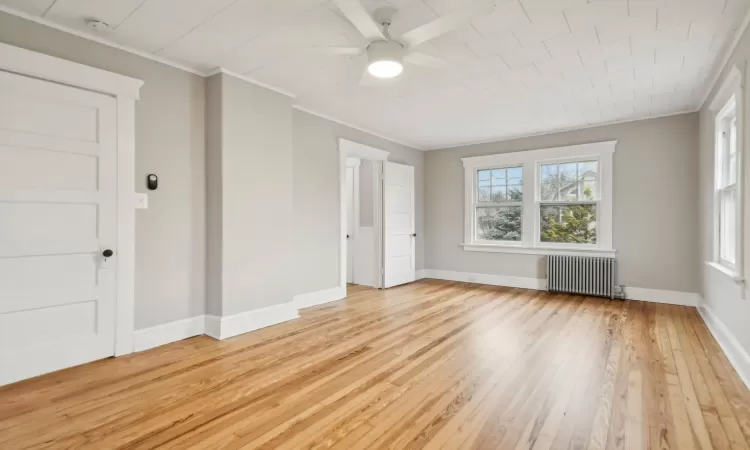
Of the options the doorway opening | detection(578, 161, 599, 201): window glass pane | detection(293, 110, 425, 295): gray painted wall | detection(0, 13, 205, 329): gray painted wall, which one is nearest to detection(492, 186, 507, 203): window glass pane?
detection(578, 161, 599, 201): window glass pane

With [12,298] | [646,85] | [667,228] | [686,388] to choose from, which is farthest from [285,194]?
[667,228]

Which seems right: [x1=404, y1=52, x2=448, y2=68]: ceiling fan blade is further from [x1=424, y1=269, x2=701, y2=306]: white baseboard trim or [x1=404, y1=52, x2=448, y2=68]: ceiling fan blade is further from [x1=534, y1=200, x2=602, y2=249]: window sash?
[x1=424, y1=269, x2=701, y2=306]: white baseboard trim

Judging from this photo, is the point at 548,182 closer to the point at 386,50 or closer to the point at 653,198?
the point at 653,198

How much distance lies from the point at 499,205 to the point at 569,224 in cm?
112

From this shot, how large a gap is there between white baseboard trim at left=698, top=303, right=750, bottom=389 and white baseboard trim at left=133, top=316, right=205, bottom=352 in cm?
429

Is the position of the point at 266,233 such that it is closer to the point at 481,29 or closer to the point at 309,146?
the point at 309,146

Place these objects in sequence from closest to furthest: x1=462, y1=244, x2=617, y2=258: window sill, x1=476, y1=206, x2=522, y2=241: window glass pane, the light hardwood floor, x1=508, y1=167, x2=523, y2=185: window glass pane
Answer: the light hardwood floor
x1=462, y1=244, x2=617, y2=258: window sill
x1=508, y1=167, x2=523, y2=185: window glass pane
x1=476, y1=206, x2=522, y2=241: window glass pane

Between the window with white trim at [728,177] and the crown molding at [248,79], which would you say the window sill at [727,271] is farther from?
the crown molding at [248,79]

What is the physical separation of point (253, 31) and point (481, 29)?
169 cm

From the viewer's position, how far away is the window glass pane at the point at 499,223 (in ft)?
20.4

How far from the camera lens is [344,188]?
17.0ft

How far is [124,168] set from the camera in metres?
3.01

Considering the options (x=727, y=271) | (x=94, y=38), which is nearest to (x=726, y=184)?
(x=727, y=271)

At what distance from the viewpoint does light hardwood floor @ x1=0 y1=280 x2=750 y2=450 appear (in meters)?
1.88
